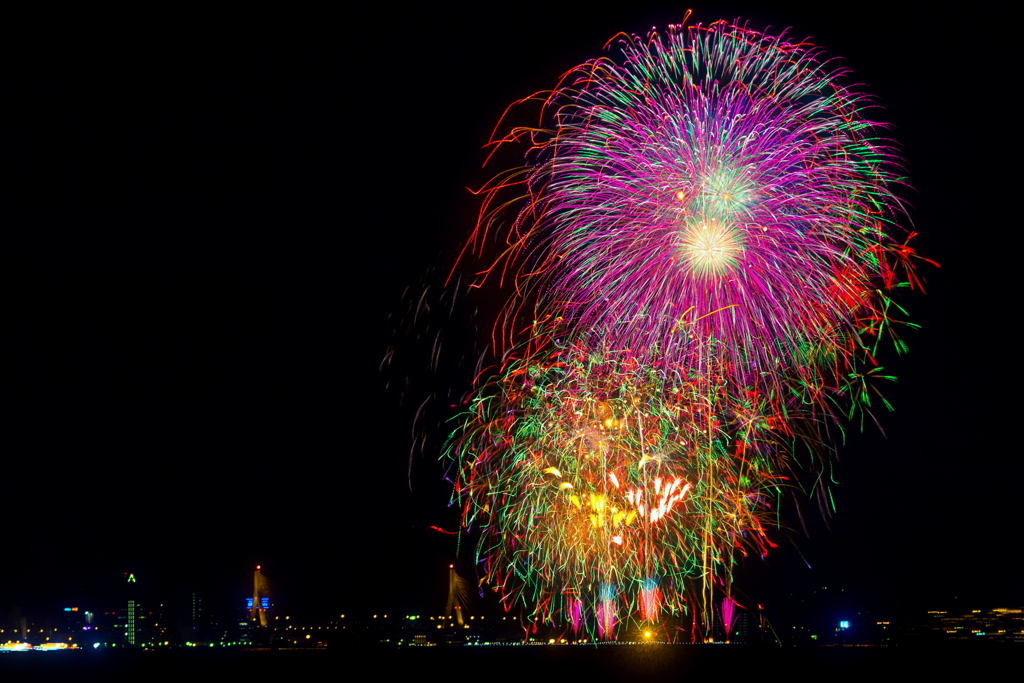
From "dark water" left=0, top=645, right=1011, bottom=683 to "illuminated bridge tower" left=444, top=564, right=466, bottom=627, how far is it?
998 inches

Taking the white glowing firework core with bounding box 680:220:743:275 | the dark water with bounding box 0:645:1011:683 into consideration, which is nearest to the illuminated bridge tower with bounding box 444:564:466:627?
the dark water with bounding box 0:645:1011:683

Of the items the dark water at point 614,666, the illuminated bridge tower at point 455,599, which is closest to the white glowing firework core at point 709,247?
the dark water at point 614,666

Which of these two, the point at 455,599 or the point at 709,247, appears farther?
the point at 455,599

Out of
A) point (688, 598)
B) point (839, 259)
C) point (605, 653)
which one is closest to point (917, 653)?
point (688, 598)

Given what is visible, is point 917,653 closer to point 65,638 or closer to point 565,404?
point 565,404

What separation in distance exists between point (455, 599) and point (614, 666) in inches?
2120

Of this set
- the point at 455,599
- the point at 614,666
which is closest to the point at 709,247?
the point at 614,666

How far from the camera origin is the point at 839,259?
838 inches

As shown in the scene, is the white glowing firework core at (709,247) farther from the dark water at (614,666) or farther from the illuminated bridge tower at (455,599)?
the illuminated bridge tower at (455,599)

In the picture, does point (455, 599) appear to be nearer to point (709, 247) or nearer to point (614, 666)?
point (614, 666)

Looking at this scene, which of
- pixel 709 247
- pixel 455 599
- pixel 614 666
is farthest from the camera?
pixel 455 599

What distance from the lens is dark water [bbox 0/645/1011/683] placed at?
55.4 meters

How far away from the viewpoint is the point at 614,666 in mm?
62750

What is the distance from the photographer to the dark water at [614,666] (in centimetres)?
5538
